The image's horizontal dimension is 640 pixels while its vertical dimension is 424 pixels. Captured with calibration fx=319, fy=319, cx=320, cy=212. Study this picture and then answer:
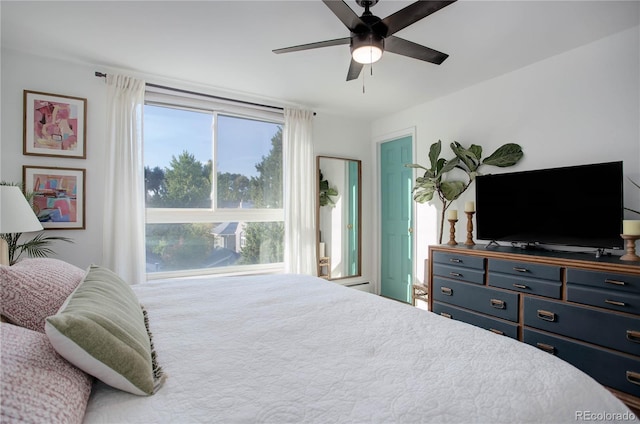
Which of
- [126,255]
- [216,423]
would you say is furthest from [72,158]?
[216,423]

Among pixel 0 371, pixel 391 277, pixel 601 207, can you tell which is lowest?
pixel 391 277

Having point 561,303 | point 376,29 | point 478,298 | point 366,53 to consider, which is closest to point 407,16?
point 376,29

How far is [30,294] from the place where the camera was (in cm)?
100

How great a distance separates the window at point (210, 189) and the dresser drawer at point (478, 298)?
6.19ft

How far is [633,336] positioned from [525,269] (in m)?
0.67

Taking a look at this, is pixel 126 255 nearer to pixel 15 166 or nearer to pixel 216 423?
pixel 15 166

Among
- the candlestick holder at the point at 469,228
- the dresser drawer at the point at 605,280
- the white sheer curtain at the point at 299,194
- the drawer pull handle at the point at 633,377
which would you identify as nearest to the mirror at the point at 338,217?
the white sheer curtain at the point at 299,194

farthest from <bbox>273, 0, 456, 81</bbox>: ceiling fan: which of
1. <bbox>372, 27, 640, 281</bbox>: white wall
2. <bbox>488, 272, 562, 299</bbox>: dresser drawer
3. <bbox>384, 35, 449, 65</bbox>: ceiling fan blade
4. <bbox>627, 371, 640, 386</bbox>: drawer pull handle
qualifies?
<bbox>627, 371, 640, 386</bbox>: drawer pull handle

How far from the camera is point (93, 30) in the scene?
2301 mm

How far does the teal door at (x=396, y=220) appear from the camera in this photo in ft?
13.5

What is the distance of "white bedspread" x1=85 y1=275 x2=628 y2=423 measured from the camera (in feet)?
2.62

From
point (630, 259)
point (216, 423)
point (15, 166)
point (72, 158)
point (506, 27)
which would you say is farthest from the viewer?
point (72, 158)

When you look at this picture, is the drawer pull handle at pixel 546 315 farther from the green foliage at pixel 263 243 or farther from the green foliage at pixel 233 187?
the green foliage at pixel 233 187

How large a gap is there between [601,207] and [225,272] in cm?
339
